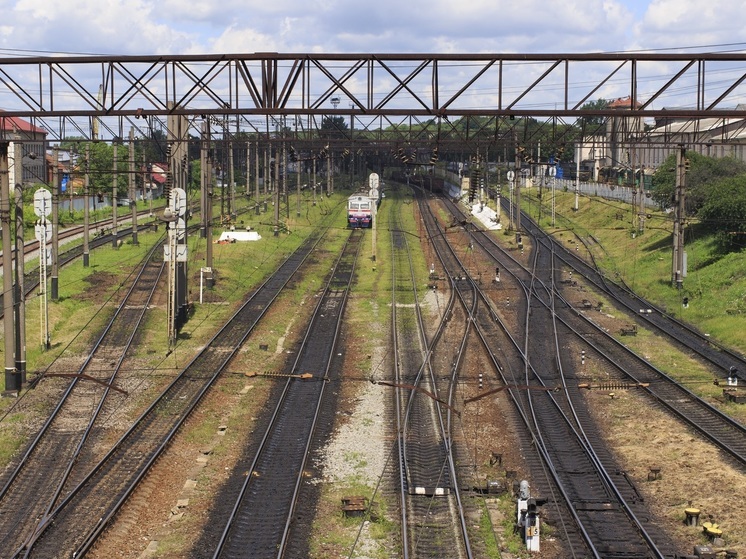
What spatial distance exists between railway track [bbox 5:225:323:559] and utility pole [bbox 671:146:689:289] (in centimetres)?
1589

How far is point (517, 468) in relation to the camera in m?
16.2

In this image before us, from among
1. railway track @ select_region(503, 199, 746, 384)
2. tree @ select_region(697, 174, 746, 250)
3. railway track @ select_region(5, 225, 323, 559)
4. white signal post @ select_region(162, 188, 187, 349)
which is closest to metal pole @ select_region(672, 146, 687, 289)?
railway track @ select_region(503, 199, 746, 384)

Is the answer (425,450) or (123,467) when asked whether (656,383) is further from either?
(123,467)

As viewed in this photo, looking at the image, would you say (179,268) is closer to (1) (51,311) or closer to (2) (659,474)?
(1) (51,311)

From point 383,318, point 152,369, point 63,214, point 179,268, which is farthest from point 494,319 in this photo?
point 63,214

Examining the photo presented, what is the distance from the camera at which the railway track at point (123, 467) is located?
12828mm

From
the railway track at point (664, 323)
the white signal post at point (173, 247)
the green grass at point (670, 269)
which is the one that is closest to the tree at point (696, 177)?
the green grass at point (670, 269)

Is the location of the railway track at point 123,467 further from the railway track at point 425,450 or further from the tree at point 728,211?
the tree at point 728,211

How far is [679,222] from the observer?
3388 cm

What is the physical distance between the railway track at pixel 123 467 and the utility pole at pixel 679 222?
625 inches

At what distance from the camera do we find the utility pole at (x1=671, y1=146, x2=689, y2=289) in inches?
1332

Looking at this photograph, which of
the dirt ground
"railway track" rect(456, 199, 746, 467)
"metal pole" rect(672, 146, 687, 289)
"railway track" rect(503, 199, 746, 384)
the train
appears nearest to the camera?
the dirt ground

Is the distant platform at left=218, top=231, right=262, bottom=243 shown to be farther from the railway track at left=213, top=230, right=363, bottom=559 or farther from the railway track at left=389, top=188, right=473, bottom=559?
the railway track at left=213, top=230, right=363, bottom=559

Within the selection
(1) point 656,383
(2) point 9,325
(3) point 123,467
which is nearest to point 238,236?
(2) point 9,325
